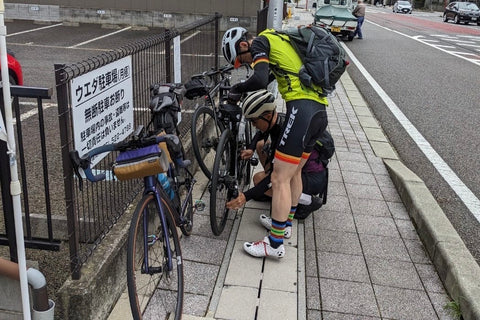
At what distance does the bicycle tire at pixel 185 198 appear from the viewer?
3.48 m

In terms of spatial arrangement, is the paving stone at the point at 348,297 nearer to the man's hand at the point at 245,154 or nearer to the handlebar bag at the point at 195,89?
the man's hand at the point at 245,154

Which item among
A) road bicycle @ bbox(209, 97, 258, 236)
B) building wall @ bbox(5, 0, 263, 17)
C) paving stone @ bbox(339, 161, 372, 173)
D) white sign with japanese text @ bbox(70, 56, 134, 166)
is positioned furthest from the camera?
building wall @ bbox(5, 0, 263, 17)

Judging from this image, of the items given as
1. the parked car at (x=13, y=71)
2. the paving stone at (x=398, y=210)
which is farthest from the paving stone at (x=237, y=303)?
the parked car at (x=13, y=71)

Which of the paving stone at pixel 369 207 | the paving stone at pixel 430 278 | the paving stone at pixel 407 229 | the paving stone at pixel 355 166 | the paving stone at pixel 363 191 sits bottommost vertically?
the paving stone at pixel 430 278

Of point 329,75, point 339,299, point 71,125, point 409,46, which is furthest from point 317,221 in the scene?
point 409,46

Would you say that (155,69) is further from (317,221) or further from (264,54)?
(317,221)

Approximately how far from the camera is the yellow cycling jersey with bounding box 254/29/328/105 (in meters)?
3.46

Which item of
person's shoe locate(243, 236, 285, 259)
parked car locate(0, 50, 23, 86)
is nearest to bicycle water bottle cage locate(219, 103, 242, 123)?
person's shoe locate(243, 236, 285, 259)

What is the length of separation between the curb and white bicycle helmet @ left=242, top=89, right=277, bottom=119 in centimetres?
176

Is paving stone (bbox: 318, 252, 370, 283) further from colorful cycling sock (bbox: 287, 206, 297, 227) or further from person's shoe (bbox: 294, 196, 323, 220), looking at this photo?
person's shoe (bbox: 294, 196, 323, 220)

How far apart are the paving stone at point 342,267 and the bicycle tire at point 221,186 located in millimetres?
878

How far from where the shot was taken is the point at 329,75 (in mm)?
3428

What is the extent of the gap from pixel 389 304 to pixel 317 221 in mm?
1241

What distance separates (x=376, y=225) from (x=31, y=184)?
3.37 meters
